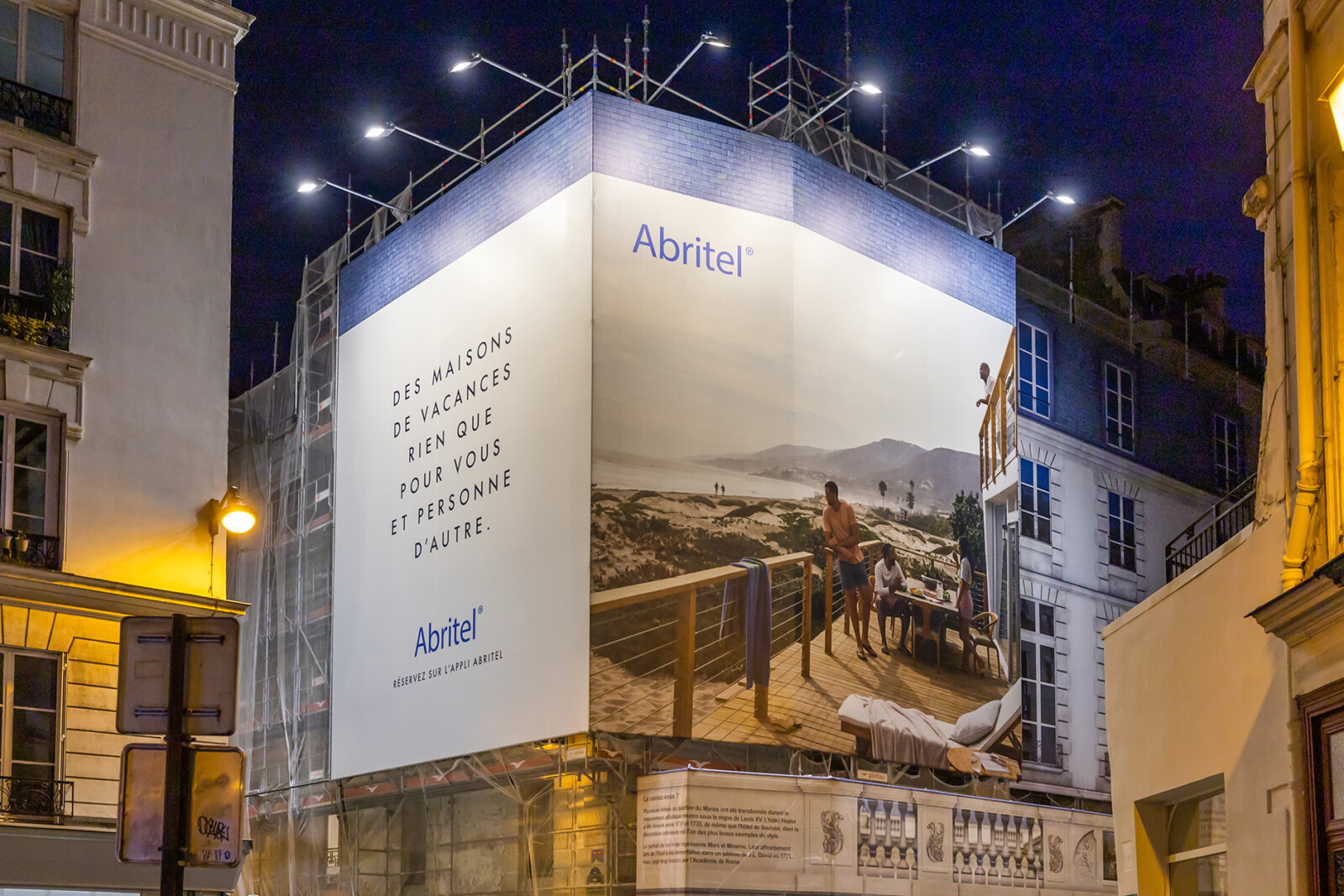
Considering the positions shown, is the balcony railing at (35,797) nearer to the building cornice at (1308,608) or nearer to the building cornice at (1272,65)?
the building cornice at (1308,608)

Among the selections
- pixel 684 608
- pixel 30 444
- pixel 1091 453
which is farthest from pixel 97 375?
pixel 1091 453

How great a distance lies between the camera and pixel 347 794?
30797 mm

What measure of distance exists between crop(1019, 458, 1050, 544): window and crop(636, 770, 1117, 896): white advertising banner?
6.61 m

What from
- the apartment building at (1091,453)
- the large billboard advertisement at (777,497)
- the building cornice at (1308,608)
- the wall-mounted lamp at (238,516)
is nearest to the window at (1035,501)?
the apartment building at (1091,453)

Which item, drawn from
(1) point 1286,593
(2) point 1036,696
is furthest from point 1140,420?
(1) point 1286,593

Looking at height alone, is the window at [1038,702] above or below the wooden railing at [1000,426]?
below

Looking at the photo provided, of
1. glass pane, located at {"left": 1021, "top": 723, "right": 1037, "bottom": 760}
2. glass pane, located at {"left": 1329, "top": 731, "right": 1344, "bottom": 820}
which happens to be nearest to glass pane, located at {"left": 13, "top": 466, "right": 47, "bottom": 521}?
glass pane, located at {"left": 1329, "top": 731, "right": 1344, "bottom": 820}

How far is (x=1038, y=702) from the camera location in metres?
32.9

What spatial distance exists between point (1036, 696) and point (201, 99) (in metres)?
21.3

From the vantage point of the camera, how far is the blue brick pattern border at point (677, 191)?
26.8 m

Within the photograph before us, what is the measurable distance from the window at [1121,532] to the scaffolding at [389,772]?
7001 mm

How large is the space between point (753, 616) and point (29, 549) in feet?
41.8

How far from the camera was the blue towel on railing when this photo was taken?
26156mm

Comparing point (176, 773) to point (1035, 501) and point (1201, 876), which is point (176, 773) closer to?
point (1201, 876)
